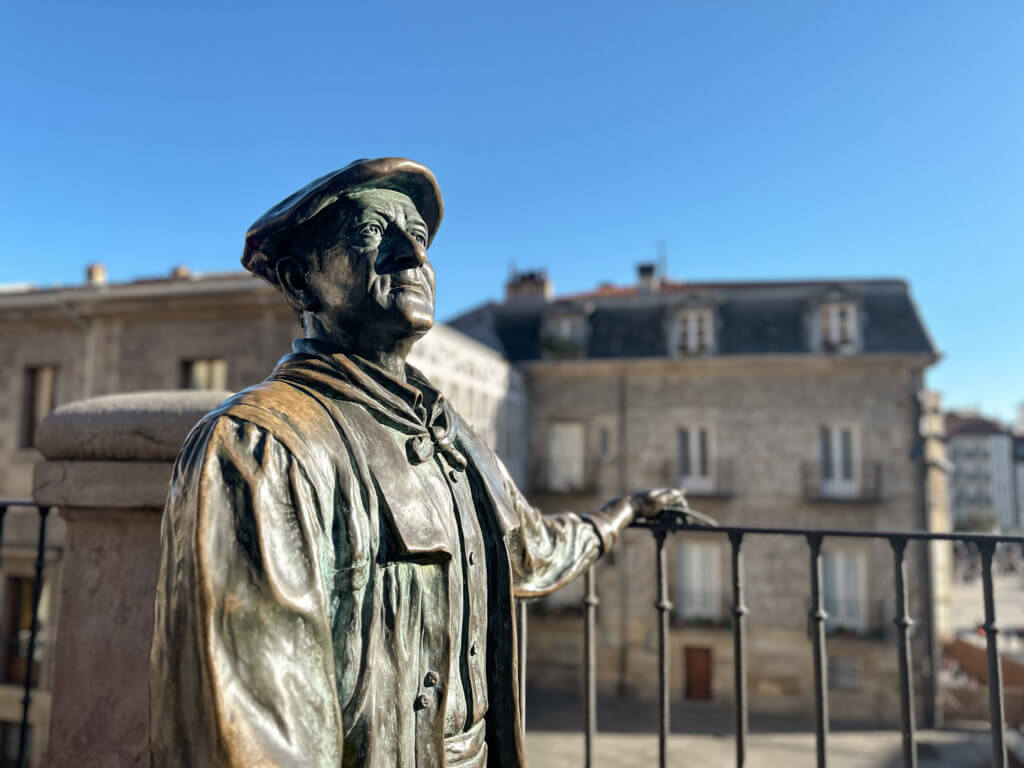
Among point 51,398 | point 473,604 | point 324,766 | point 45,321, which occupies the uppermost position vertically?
point 45,321

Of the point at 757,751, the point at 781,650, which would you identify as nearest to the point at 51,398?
the point at 757,751

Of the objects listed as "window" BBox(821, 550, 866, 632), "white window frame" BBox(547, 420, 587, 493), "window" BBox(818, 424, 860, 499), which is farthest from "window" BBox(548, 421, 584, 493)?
"window" BBox(821, 550, 866, 632)

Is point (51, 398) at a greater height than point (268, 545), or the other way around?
point (51, 398)

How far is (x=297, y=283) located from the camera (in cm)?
154

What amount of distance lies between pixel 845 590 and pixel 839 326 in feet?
21.1

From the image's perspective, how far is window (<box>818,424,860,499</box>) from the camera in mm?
16609

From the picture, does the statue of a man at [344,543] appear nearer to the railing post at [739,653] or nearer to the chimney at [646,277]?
the railing post at [739,653]

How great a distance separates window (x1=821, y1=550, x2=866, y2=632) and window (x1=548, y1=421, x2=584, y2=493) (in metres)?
6.43

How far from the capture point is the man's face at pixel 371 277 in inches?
58.6

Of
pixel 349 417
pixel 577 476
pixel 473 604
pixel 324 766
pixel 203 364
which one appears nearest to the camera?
pixel 324 766

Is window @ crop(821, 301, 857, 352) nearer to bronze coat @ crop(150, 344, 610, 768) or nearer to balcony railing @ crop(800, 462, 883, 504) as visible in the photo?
balcony railing @ crop(800, 462, 883, 504)

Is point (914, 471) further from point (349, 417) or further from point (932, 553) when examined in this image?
point (349, 417)

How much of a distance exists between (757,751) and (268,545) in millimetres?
15485

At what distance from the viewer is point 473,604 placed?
4.98 feet
